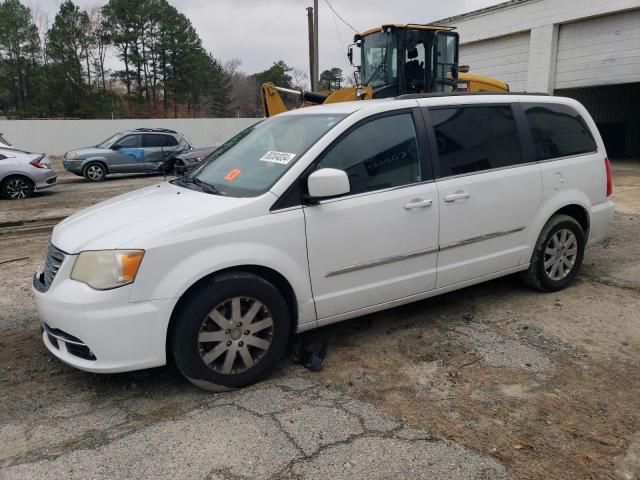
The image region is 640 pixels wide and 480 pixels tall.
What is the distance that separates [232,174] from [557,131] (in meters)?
3.02

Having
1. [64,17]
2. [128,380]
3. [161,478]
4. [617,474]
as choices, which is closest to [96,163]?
[128,380]

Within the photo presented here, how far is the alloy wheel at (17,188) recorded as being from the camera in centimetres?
1255

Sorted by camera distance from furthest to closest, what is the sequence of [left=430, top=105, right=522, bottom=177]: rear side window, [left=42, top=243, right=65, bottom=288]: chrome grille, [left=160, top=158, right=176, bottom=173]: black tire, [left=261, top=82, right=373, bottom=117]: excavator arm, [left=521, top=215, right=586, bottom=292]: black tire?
[left=160, top=158, right=176, bottom=173]: black tire → [left=261, top=82, right=373, bottom=117]: excavator arm → [left=521, top=215, right=586, bottom=292]: black tire → [left=430, top=105, right=522, bottom=177]: rear side window → [left=42, top=243, right=65, bottom=288]: chrome grille

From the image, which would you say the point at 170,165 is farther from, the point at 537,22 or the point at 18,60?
the point at 18,60

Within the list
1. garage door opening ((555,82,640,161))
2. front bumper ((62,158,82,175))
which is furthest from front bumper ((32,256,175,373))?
garage door opening ((555,82,640,161))

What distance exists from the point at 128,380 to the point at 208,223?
1243 mm

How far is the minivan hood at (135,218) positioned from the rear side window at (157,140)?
1433 centimetres

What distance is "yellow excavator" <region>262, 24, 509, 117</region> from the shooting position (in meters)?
10.4

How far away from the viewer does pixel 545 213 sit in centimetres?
469

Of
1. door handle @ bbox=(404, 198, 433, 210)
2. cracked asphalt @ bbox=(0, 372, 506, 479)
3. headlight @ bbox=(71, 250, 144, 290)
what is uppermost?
door handle @ bbox=(404, 198, 433, 210)

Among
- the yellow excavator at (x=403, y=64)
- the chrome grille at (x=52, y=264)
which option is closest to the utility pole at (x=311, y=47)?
the yellow excavator at (x=403, y=64)

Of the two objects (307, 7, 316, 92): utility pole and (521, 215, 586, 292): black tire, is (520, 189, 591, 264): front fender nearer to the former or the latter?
(521, 215, 586, 292): black tire

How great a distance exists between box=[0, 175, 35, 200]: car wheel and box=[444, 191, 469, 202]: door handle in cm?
1179

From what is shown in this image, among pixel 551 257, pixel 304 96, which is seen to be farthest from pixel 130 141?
pixel 551 257
